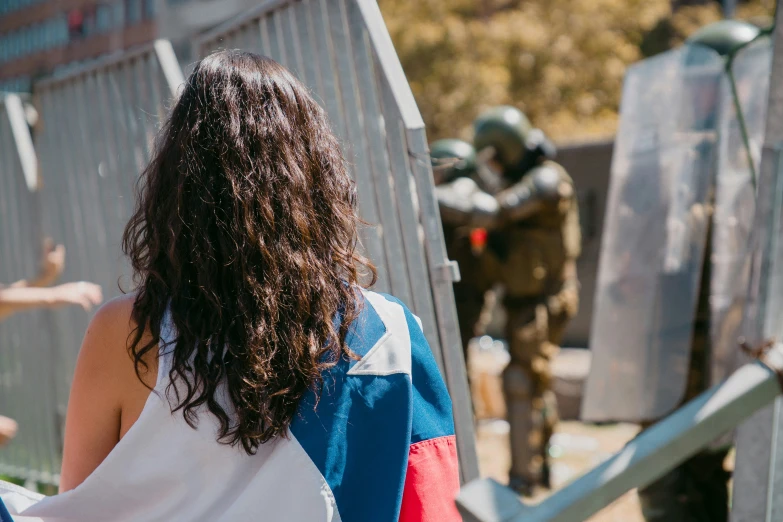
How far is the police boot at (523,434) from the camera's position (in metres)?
5.36

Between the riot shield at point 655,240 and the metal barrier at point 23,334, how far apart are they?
98.1 inches

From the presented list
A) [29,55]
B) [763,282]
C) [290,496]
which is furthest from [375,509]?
[29,55]

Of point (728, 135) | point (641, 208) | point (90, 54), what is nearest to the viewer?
point (728, 135)

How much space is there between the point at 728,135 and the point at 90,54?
151 feet

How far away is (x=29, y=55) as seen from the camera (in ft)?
154

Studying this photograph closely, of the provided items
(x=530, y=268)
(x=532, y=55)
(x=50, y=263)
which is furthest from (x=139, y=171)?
(x=532, y=55)

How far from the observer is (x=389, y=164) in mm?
2172

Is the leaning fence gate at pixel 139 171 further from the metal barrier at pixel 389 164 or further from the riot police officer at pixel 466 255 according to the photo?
the riot police officer at pixel 466 255

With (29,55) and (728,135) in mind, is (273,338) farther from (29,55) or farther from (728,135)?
(29,55)

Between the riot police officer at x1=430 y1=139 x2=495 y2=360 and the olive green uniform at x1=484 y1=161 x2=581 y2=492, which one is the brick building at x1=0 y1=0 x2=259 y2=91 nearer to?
the riot police officer at x1=430 y1=139 x2=495 y2=360

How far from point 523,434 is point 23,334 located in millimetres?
3000

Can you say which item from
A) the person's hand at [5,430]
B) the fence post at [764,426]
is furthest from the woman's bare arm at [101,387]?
the fence post at [764,426]

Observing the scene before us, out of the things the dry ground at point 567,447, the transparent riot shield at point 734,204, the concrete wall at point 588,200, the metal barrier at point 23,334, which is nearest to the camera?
the transparent riot shield at point 734,204

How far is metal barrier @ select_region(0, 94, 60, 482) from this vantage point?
12.7ft
